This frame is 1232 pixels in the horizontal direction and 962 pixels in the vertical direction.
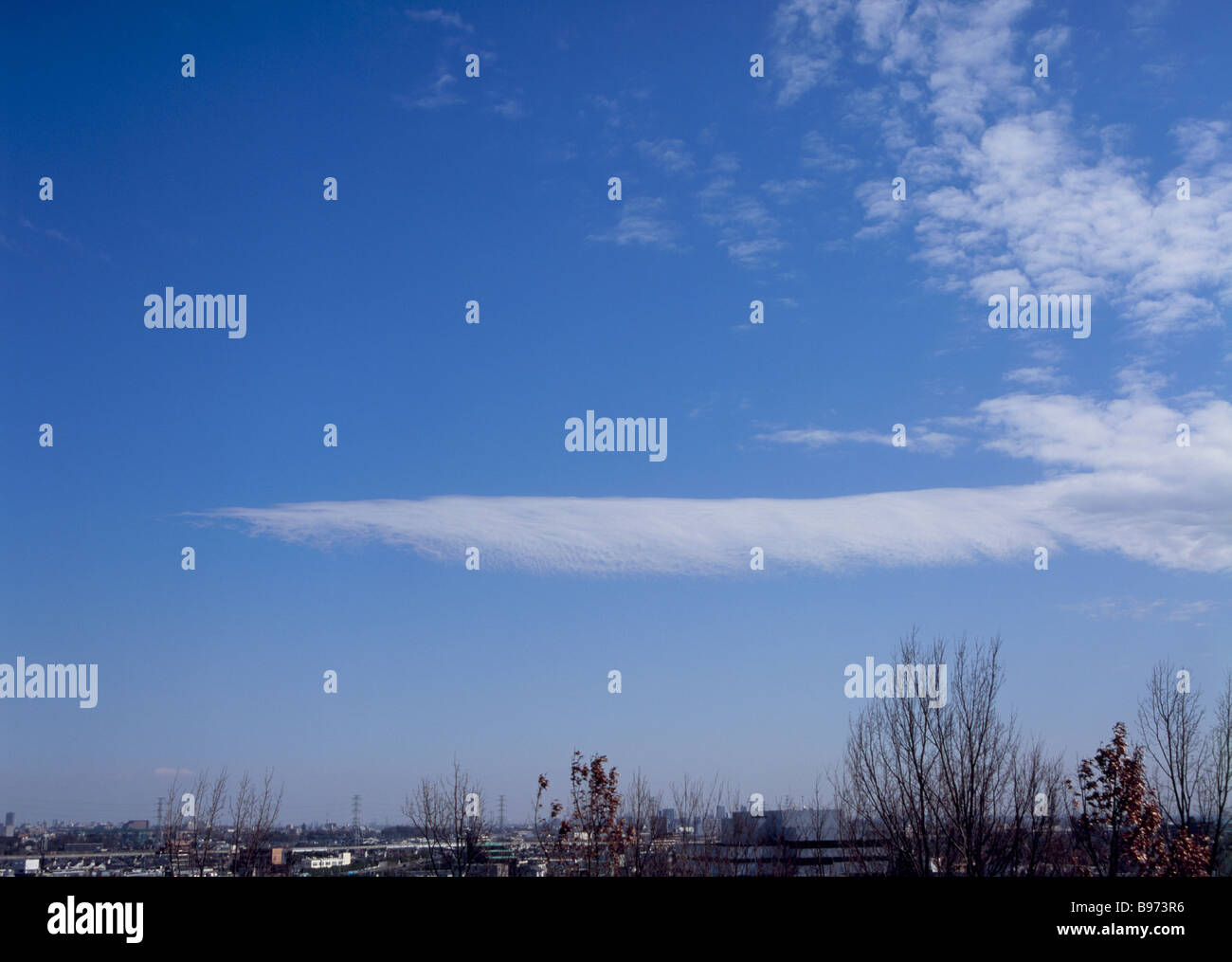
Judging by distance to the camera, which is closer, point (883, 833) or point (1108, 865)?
point (1108, 865)

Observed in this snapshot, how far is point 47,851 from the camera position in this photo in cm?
1780

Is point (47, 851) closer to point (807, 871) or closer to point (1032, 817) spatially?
point (807, 871)
